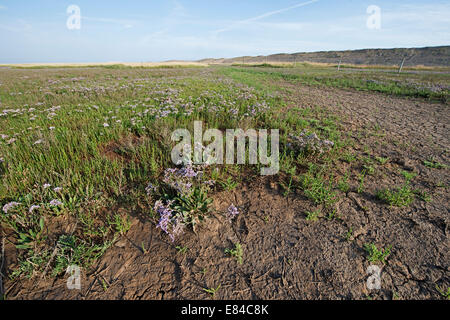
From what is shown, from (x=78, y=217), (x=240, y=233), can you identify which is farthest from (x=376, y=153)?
(x=78, y=217)

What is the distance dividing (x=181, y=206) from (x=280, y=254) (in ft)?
4.57

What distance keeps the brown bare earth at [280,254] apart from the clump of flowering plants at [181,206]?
5.7 inches

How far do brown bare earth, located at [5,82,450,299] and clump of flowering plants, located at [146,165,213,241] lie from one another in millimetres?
145

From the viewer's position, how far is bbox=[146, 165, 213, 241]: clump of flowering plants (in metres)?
2.30

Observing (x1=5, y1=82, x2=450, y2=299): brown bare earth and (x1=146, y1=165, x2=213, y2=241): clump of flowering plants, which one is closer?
(x1=5, y1=82, x2=450, y2=299): brown bare earth

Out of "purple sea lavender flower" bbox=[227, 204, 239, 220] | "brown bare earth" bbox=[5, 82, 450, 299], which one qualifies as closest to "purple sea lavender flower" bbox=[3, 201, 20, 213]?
"brown bare earth" bbox=[5, 82, 450, 299]

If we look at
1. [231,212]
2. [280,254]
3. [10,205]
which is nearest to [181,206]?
[231,212]

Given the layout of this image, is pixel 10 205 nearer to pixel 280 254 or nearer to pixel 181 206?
pixel 181 206

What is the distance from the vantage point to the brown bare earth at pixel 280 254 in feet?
5.83

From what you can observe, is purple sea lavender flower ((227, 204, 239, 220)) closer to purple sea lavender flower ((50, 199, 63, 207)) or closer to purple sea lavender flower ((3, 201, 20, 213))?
purple sea lavender flower ((50, 199, 63, 207))

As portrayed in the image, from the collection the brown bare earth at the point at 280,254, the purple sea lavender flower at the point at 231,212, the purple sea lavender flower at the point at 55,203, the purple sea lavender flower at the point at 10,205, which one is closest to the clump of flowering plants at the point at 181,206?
the brown bare earth at the point at 280,254

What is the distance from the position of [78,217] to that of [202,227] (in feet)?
5.55

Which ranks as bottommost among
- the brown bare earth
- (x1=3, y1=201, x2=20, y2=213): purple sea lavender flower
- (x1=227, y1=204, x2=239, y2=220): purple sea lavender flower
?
the brown bare earth

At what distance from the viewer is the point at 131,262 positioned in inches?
79.9
